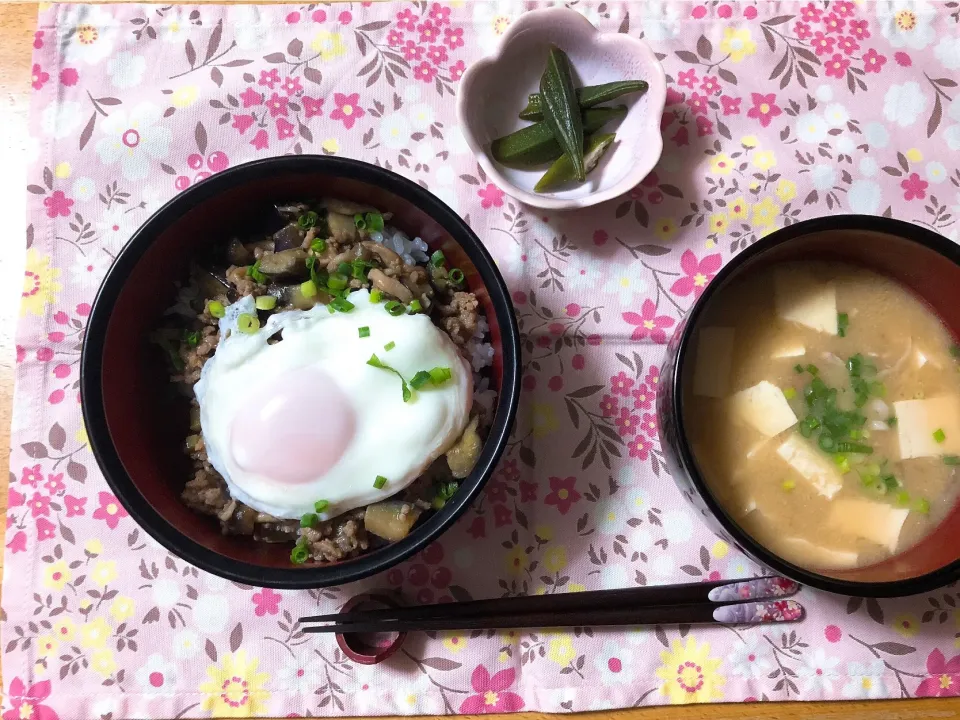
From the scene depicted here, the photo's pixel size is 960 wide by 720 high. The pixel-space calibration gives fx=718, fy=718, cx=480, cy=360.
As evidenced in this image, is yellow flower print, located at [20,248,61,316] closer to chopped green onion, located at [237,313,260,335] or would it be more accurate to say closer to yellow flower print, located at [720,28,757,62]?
chopped green onion, located at [237,313,260,335]

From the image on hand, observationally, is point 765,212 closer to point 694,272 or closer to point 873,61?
point 694,272

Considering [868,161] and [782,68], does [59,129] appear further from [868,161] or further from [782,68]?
[868,161]

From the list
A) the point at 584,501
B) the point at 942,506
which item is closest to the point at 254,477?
the point at 584,501

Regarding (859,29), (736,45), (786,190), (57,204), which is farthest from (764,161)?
(57,204)

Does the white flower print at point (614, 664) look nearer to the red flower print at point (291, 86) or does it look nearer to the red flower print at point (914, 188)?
the red flower print at point (914, 188)

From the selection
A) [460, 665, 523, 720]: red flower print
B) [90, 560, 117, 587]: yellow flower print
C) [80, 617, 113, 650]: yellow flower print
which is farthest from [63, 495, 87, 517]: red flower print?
[460, 665, 523, 720]: red flower print

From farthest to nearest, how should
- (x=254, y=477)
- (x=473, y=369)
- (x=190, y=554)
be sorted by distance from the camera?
(x=473, y=369), (x=254, y=477), (x=190, y=554)
